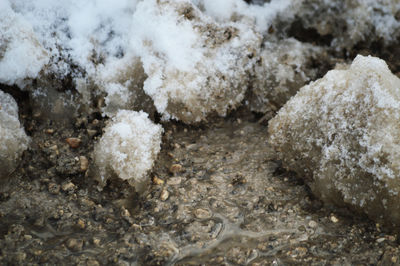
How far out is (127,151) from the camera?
2188 millimetres

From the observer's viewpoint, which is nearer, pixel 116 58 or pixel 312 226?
pixel 312 226

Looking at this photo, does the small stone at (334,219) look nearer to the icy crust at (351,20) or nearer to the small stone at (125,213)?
the small stone at (125,213)

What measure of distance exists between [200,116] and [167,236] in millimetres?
829

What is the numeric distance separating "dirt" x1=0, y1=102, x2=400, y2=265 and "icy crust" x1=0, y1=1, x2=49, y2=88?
222 millimetres

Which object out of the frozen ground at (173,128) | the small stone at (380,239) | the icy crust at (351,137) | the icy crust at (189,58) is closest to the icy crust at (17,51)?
the frozen ground at (173,128)

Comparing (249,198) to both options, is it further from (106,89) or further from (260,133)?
(106,89)

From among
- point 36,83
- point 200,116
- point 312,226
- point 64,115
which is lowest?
point 312,226

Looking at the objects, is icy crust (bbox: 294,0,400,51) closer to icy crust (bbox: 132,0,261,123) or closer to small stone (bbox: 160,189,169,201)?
icy crust (bbox: 132,0,261,123)

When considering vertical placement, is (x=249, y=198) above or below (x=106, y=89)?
below

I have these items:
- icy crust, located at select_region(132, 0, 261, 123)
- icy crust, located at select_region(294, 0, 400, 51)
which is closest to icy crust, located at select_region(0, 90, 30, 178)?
icy crust, located at select_region(132, 0, 261, 123)

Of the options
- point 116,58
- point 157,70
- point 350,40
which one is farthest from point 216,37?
point 350,40

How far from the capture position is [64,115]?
251 centimetres

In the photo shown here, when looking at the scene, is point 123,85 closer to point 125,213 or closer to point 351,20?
point 125,213

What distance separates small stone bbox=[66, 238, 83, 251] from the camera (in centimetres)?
187
